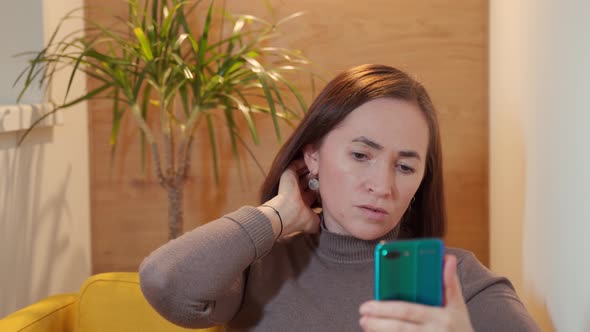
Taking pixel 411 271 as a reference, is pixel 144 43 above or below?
above

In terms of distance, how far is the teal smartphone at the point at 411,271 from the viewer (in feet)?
3.08

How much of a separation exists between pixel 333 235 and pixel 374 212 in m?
0.15

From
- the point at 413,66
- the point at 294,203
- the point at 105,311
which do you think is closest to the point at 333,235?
the point at 294,203

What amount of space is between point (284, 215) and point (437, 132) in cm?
34

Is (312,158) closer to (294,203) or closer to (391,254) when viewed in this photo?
(294,203)

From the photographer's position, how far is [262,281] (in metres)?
1.61

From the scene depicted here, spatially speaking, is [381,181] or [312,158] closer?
[381,181]

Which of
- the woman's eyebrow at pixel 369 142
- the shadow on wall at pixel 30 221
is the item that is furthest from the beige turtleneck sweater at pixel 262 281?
the shadow on wall at pixel 30 221

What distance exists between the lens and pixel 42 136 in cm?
257

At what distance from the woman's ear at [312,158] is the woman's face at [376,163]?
9cm

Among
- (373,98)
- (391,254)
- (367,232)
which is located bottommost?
(367,232)

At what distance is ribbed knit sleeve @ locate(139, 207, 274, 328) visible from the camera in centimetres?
148

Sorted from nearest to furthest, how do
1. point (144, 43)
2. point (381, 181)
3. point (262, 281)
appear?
point (381, 181) → point (262, 281) → point (144, 43)

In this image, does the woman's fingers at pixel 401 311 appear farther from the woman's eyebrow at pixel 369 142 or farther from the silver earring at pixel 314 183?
the silver earring at pixel 314 183
